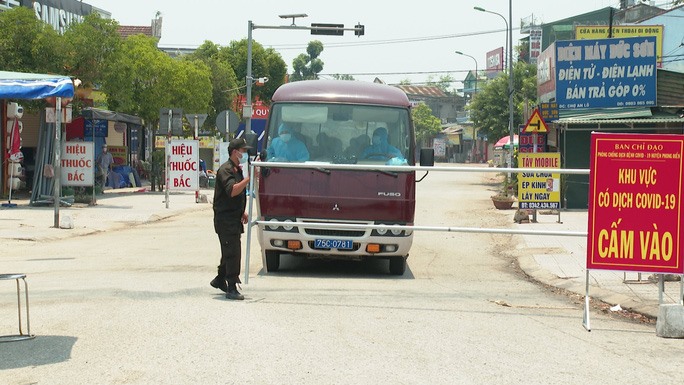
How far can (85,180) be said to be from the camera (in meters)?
25.8

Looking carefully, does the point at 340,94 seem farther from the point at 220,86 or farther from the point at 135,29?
the point at 135,29

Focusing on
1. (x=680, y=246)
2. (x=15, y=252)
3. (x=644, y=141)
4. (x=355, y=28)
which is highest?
(x=355, y=28)

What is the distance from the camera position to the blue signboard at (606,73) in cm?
3042

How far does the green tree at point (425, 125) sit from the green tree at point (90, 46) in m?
107

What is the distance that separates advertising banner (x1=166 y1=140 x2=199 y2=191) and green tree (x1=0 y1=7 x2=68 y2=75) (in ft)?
13.8

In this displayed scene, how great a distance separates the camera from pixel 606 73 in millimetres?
30938

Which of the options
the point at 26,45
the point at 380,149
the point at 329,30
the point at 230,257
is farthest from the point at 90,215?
the point at 230,257

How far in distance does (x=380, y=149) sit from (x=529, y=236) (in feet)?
25.5

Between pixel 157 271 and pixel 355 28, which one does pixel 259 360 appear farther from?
pixel 355 28

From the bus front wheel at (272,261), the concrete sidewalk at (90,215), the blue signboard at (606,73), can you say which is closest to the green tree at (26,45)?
the concrete sidewalk at (90,215)

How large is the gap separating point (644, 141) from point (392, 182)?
13.2 feet

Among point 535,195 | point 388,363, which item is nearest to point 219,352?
point 388,363

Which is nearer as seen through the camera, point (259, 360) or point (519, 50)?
point (259, 360)

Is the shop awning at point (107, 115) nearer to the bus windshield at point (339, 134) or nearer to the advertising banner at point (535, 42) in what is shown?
the bus windshield at point (339, 134)
